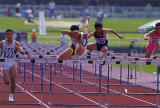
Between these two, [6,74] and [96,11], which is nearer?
[6,74]

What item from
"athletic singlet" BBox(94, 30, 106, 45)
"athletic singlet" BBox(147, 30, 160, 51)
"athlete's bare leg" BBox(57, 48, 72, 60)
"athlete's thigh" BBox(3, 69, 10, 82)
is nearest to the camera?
"athlete's thigh" BBox(3, 69, 10, 82)

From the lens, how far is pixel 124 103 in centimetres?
1623

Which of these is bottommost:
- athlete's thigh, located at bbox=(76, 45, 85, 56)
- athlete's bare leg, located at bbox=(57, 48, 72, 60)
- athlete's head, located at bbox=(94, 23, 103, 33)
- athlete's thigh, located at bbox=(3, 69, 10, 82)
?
athlete's thigh, located at bbox=(3, 69, 10, 82)

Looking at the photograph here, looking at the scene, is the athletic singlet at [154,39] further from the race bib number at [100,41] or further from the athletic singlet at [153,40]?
the race bib number at [100,41]

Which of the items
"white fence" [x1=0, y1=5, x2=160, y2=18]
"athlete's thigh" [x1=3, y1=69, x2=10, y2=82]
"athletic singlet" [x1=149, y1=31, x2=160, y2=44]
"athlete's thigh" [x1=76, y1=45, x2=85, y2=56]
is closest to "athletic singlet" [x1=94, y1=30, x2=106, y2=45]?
"athlete's thigh" [x1=76, y1=45, x2=85, y2=56]

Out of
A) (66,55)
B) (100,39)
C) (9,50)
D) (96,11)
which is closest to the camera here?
(9,50)

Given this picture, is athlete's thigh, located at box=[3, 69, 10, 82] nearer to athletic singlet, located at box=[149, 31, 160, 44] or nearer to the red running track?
the red running track

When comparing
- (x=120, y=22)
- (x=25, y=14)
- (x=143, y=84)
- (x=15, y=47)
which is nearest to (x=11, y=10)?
(x=25, y=14)

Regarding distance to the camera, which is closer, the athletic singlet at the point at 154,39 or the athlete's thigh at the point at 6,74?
the athlete's thigh at the point at 6,74

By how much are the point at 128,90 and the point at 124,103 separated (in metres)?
3.66

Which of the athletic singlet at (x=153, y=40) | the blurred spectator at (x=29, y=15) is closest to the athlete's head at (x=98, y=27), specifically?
the athletic singlet at (x=153, y=40)

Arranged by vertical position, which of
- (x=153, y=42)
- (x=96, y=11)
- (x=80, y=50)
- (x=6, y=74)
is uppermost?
(x=96, y=11)

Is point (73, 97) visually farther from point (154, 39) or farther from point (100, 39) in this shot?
point (154, 39)

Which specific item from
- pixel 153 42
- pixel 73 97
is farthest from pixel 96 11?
pixel 73 97
